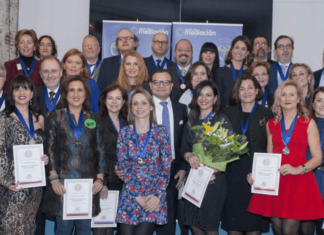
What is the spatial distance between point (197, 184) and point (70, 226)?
4.28ft

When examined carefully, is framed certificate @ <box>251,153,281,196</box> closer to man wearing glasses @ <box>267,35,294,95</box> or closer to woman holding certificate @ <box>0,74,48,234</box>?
woman holding certificate @ <box>0,74,48,234</box>

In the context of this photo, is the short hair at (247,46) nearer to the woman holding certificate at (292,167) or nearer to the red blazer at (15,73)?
the woman holding certificate at (292,167)

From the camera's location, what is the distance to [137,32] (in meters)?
8.05

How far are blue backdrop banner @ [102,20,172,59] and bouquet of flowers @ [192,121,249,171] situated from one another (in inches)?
174

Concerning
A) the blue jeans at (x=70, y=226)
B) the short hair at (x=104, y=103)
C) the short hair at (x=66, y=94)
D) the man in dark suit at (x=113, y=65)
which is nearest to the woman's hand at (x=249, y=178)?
the short hair at (x=104, y=103)

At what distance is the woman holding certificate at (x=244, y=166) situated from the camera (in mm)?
4159

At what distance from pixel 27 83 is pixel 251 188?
255 centimetres

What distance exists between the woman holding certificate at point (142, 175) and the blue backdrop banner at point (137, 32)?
435cm

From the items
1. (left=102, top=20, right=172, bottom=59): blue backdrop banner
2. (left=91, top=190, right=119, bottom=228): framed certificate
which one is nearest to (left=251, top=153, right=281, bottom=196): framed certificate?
(left=91, top=190, right=119, bottom=228): framed certificate

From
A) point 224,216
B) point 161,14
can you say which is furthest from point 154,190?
point 161,14

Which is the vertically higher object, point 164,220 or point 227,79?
point 227,79

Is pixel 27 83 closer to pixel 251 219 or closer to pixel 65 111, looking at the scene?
pixel 65 111

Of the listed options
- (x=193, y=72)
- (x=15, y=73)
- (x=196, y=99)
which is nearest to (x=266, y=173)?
(x=196, y=99)

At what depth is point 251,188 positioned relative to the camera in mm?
4074
